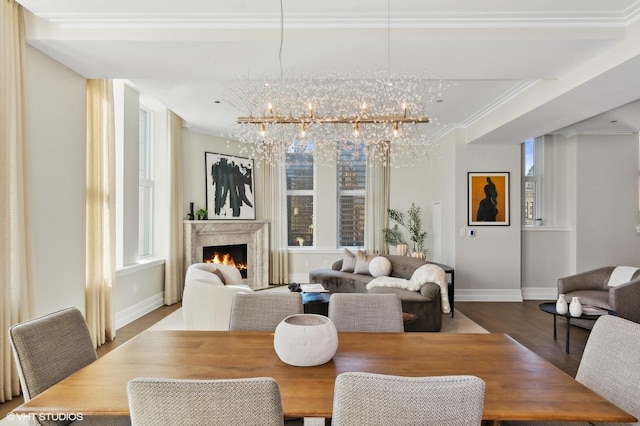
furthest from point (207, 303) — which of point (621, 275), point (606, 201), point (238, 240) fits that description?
point (606, 201)

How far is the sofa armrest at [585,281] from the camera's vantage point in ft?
15.4

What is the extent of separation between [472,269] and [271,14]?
4.85 m

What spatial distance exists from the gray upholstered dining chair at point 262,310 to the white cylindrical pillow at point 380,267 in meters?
3.64

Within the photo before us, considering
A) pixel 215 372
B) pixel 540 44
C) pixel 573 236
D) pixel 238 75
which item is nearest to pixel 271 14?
pixel 238 75

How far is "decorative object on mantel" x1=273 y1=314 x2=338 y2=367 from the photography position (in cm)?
151

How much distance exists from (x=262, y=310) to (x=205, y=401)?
49.4 inches

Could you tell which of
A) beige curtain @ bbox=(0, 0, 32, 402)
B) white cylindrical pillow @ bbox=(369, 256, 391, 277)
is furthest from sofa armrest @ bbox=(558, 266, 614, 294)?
beige curtain @ bbox=(0, 0, 32, 402)

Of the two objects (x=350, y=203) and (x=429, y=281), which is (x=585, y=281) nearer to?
(x=429, y=281)

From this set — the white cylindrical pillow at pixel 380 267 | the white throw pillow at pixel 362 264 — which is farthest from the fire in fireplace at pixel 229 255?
the white cylindrical pillow at pixel 380 267

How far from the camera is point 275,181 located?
7.34 meters

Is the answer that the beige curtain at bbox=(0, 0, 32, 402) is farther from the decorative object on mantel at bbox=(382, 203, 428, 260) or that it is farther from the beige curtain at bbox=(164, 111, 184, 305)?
the decorative object on mantel at bbox=(382, 203, 428, 260)

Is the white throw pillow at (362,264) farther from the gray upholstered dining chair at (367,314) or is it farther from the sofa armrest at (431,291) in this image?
the gray upholstered dining chair at (367,314)

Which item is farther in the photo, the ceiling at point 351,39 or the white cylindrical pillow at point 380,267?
the white cylindrical pillow at point 380,267

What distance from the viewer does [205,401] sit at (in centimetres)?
97
